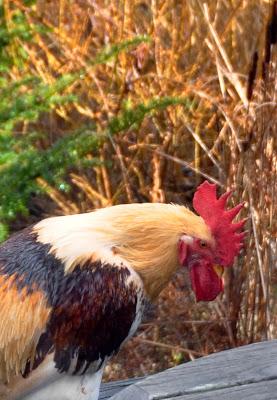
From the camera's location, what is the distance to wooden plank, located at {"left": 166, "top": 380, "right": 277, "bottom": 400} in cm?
198

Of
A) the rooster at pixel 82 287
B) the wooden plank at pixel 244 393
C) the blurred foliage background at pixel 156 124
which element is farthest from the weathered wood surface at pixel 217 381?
the blurred foliage background at pixel 156 124

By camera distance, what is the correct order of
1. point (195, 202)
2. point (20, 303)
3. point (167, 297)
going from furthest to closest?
point (167, 297) < point (195, 202) < point (20, 303)

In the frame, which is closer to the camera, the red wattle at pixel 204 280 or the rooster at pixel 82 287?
the rooster at pixel 82 287

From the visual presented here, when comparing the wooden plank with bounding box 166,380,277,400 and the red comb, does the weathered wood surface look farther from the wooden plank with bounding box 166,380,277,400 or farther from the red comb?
the red comb

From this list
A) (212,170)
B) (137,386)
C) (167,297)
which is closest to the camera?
(137,386)

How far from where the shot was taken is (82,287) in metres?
2.41

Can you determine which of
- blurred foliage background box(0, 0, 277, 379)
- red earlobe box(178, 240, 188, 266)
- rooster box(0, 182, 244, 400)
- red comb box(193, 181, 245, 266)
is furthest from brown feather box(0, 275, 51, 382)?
blurred foliage background box(0, 0, 277, 379)

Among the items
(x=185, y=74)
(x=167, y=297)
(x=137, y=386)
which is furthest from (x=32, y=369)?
(x=185, y=74)

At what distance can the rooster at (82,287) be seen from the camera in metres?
2.41

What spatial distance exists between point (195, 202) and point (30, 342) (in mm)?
631

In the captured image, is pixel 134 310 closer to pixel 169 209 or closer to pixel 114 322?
pixel 114 322

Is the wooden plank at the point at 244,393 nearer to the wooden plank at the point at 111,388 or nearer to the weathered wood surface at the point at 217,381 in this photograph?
the weathered wood surface at the point at 217,381

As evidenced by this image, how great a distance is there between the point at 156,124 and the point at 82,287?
2815 mm

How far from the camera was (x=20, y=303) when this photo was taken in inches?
95.0
